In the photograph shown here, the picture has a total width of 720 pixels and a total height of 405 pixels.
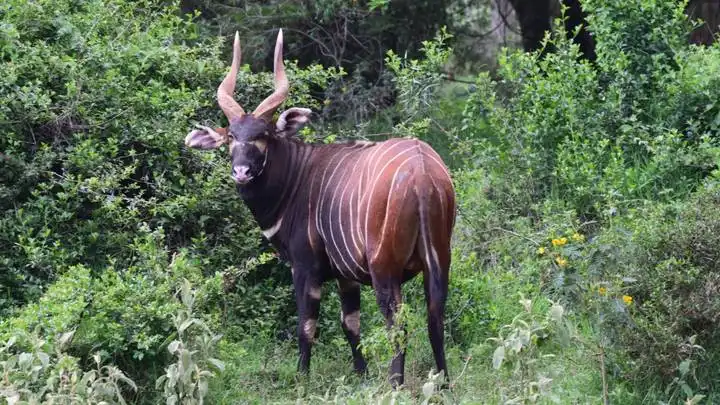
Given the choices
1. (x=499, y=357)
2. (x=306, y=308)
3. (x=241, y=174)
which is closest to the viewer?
(x=499, y=357)

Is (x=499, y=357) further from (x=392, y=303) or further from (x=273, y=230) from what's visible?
(x=273, y=230)

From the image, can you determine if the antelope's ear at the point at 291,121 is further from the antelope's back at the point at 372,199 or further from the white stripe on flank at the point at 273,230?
the white stripe on flank at the point at 273,230

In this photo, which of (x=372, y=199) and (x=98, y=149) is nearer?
(x=372, y=199)

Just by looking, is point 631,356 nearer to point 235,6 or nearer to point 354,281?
point 354,281

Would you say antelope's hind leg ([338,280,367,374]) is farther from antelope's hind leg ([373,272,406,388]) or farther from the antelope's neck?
antelope's hind leg ([373,272,406,388])

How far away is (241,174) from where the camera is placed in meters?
7.37

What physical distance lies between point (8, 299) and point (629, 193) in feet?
14.0

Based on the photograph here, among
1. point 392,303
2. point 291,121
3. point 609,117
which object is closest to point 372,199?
point 392,303

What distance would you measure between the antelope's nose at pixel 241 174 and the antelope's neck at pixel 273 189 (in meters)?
0.28

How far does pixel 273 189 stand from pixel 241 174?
1.23 feet

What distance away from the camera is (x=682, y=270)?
21.1ft

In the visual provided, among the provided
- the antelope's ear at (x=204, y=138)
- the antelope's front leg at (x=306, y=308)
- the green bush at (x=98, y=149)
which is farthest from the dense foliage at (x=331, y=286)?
the antelope's ear at (x=204, y=138)

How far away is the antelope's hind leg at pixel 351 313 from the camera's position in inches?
304

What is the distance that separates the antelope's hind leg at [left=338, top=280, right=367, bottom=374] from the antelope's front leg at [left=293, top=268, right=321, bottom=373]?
0.77 ft
